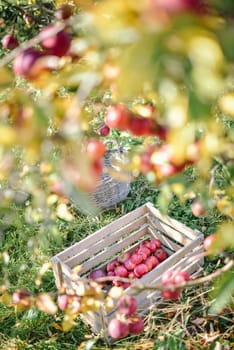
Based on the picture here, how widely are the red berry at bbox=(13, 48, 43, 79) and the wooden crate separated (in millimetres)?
1376

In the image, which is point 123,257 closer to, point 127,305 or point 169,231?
point 169,231

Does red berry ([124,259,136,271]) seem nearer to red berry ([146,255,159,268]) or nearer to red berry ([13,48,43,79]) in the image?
red berry ([146,255,159,268])

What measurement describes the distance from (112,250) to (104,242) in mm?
78

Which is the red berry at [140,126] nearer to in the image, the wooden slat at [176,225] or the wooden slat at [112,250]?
the wooden slat at [176,225]

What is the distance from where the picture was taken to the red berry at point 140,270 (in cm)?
241

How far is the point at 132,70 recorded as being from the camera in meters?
0.52

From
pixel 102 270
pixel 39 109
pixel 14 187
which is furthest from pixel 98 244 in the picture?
pixel 39 109

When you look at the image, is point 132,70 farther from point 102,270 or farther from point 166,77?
point 102,270

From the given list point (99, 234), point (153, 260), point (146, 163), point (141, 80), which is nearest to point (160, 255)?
point (153, 260)

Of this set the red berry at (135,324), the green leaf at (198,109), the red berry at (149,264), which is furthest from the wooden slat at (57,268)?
the green leaf at (198,109)

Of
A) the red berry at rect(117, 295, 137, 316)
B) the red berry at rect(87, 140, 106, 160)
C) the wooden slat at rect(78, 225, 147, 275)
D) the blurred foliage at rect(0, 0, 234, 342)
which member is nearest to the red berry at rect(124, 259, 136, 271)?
the wooden slat at rect(78, 225, 147, 275)

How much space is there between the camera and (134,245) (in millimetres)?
2641

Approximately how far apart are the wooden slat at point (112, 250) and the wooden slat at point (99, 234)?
0.07m

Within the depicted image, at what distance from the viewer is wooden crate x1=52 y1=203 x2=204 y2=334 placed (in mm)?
2174
